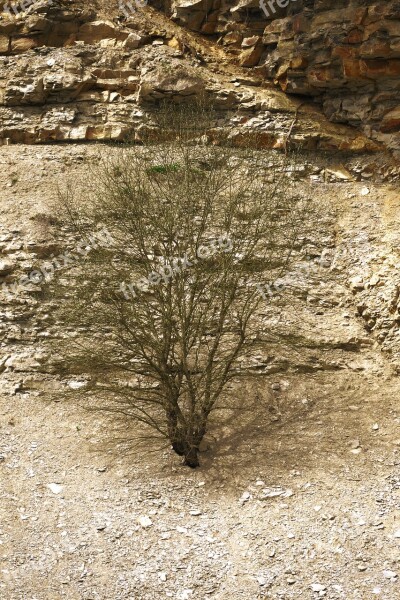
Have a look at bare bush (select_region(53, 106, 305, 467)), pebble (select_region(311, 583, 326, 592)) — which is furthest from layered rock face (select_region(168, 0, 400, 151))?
pebble (select_region(311, 583, 326, 592))

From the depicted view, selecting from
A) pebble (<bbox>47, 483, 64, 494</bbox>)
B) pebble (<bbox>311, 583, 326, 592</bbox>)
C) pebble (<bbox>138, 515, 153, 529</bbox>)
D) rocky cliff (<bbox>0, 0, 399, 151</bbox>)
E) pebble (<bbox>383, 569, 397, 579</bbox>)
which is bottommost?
pebble (<bbox>47, 483, 64, 494</bbox>)

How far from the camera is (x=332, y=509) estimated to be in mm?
12430

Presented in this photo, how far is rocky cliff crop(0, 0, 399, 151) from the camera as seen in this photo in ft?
65.6

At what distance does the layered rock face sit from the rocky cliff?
35mm

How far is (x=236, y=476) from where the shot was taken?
13.3m

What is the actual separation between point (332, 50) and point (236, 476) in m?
11.6

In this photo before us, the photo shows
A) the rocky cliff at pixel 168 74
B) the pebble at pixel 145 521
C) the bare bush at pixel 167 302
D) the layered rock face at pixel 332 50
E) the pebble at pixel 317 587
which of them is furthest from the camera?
the rocky cliff at pixel 168 74

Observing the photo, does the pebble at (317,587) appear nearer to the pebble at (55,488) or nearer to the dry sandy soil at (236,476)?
the dry sandy soil at (236,476)

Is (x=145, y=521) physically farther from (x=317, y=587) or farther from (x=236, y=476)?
(x=317, y=587)

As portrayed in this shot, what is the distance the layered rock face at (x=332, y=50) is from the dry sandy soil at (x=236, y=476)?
359 centimetres

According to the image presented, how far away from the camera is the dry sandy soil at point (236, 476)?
37.2 feet

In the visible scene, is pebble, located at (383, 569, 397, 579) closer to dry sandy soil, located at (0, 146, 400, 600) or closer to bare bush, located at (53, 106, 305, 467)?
dry sandy soil, located at (0, 146, 400, 600)

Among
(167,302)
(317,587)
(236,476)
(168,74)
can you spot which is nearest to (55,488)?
(236,476)

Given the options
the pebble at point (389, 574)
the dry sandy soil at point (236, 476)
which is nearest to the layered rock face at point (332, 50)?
the dry sandy soil at point (236, 476)
